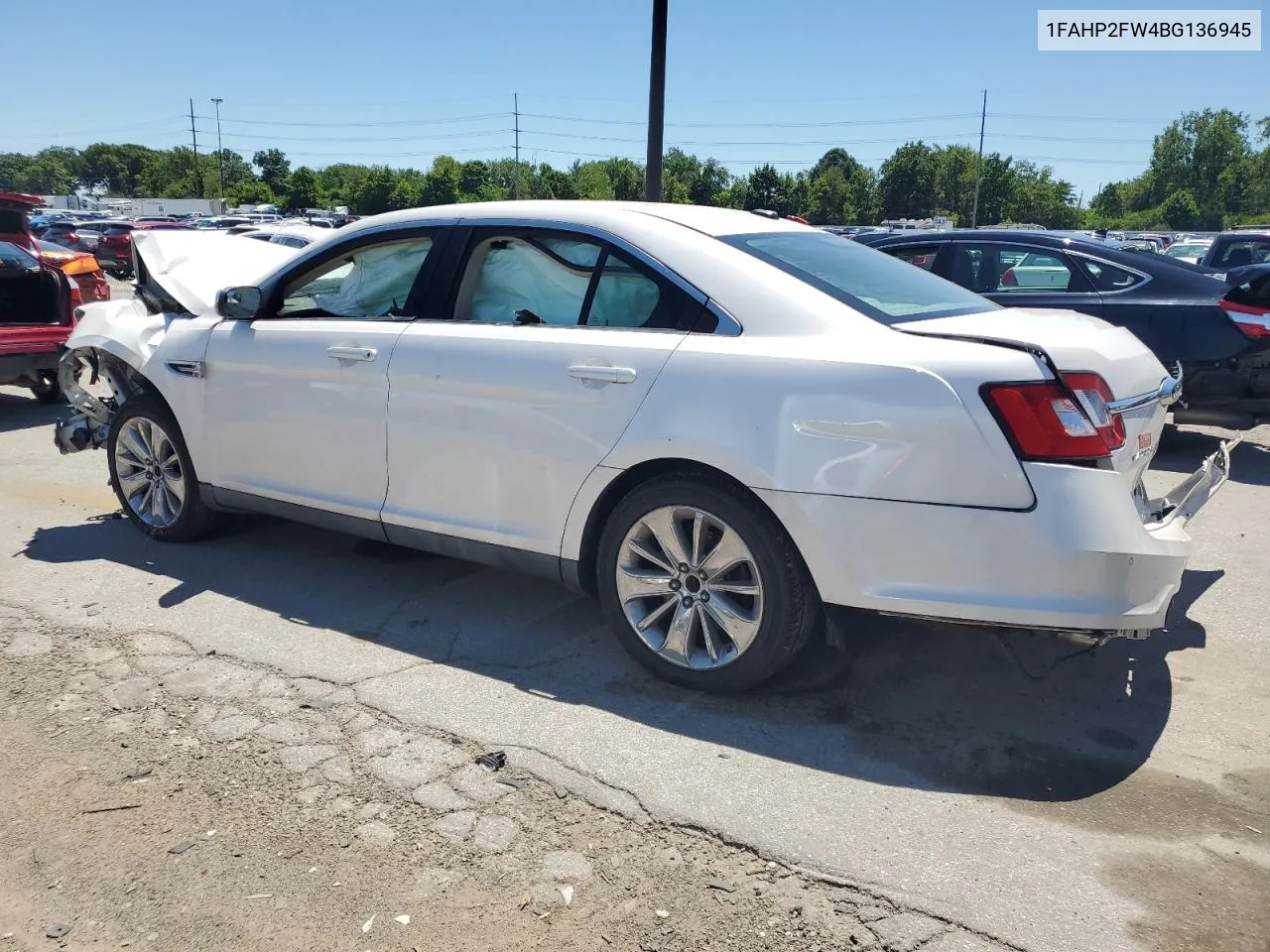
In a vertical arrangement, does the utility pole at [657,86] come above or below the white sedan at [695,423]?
above

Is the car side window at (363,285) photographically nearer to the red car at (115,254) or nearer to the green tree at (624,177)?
the red car at (115,254)

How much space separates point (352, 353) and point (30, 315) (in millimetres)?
6038

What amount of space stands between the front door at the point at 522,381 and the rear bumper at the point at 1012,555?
2.59 ft

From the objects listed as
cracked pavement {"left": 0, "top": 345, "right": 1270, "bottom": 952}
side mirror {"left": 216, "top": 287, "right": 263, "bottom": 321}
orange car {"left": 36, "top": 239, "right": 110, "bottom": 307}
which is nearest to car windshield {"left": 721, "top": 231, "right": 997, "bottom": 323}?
cracked pavement {"left": 0, "top": 345, "right": 1270, "bottom": 952}

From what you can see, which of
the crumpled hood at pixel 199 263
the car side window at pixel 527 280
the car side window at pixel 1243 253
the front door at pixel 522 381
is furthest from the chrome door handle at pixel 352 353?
the car side window at pixel 1243 253

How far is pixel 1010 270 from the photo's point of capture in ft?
25.5

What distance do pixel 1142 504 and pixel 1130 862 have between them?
4.02ft

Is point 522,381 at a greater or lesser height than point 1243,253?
lesser

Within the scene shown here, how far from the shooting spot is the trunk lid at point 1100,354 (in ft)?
10.4

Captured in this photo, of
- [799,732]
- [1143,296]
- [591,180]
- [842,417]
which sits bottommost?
[799,732]

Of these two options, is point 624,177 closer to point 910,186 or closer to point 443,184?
point 443,184

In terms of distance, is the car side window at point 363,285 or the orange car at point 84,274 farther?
the orange car at point 84,274

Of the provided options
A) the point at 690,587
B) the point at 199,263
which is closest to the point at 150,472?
the point at 199,263

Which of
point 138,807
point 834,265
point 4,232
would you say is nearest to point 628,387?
point 834,265
